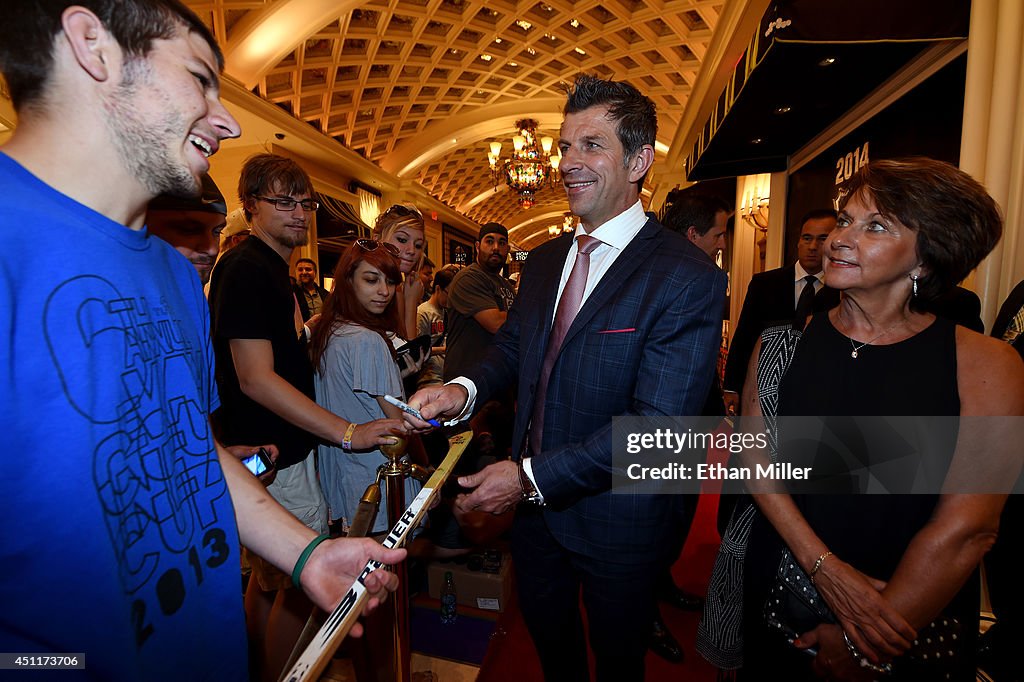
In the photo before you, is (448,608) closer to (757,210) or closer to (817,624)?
(817,624)

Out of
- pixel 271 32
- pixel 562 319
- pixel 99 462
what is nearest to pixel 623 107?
pixel 562 319

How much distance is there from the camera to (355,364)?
2.14m

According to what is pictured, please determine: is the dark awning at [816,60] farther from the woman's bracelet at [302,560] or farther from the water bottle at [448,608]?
the water bottle at [448,608]

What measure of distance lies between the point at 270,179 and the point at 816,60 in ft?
13.6

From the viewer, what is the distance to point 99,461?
76 cm

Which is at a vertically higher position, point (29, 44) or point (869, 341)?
point (29, 44)

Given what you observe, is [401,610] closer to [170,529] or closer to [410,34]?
[170,529]

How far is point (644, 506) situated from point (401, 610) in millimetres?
957

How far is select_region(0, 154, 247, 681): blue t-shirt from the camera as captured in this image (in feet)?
2.31

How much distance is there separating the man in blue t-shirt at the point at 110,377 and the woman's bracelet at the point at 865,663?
1420mm

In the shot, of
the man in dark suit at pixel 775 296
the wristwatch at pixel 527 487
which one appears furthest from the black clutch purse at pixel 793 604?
the man in dark suit at pixel 775 296

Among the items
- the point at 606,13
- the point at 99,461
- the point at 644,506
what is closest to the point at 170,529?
the point at 99,461

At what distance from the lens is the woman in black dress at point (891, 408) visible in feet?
4.25

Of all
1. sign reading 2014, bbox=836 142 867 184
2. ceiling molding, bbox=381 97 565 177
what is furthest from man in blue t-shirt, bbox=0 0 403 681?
ceiling molding, bbox=381 97 565 177
